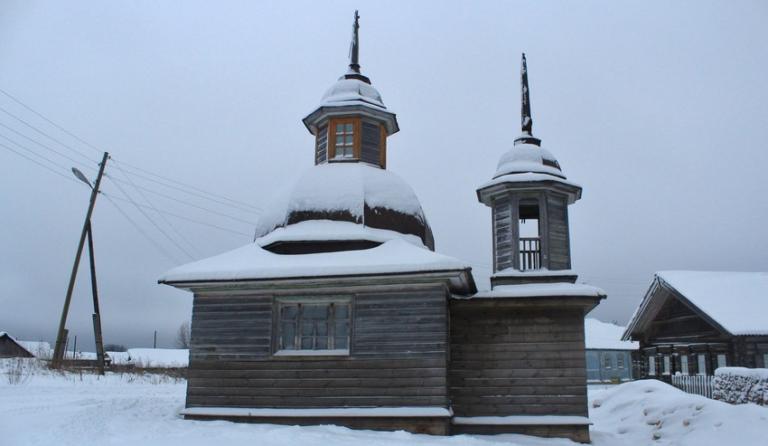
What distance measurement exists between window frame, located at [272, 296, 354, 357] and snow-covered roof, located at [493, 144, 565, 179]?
17.4ft

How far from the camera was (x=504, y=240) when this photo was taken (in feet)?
50.3

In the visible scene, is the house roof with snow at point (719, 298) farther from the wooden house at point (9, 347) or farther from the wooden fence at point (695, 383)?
the wooden house at point (9, 347)

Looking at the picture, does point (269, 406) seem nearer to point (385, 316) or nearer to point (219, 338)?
point (219, 338)

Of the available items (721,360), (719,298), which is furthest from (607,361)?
(719,298)

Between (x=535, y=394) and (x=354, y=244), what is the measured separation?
4936mm

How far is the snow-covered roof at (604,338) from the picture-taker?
46.4 m

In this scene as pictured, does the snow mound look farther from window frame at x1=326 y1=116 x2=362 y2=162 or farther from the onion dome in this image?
window frame at x1=326 y1=116 x2=362 y2=162

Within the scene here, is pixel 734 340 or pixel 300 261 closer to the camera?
pixel 300 261

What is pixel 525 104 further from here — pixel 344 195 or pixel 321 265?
pixel 321 265

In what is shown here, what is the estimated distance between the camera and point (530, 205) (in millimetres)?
16031

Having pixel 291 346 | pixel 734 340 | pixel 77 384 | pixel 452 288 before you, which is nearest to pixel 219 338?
pixel 291 346

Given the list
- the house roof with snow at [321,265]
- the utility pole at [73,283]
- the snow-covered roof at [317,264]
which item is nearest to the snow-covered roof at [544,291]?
the house roof with snow at [321,265]

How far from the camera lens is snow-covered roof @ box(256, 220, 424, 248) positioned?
13.9 metres

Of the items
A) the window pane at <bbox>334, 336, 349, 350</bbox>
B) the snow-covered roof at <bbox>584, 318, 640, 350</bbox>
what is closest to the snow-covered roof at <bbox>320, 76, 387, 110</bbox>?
the window pane at <bbox>334, 336, 349, 350</bbox>
